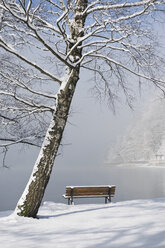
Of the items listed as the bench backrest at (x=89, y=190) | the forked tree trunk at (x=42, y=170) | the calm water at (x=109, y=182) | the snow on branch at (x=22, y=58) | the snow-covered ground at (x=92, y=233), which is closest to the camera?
the snow-covered ground at (x=92, y=233)

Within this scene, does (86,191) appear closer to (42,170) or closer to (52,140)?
(42,170)

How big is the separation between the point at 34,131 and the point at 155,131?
99778 millimetres

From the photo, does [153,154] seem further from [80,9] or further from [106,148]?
[80,9]

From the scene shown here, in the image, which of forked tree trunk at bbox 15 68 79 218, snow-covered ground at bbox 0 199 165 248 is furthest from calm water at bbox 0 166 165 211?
snow-covered ground at bbox 0 199 165 248

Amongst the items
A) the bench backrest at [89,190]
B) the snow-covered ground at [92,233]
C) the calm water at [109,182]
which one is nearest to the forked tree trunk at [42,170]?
the snow-covered ground at [92,233]

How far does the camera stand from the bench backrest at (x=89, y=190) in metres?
12.1

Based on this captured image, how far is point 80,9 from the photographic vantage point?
6.38 meters

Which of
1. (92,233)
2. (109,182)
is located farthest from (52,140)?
(109,182)

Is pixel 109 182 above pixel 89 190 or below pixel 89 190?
below

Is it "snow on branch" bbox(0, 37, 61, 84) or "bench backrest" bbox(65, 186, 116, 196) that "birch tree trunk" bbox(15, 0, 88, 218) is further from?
"bench backrest" bbox(65, 186, 116, 196)

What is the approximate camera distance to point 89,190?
12.3 m

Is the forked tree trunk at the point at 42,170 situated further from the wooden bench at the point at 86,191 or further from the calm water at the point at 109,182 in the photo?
the wooden bench at the point at 86,191

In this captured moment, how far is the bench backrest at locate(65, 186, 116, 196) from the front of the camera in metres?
12.1

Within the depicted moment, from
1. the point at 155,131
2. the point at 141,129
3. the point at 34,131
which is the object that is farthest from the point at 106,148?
the point at 34,131
